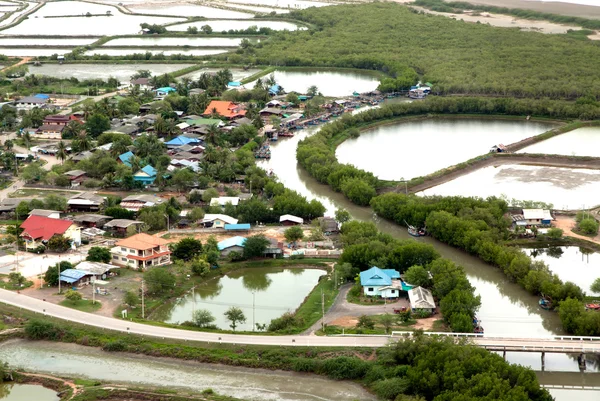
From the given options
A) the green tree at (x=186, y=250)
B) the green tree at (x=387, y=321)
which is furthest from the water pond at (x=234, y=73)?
the green tree at (x=387, y=321)

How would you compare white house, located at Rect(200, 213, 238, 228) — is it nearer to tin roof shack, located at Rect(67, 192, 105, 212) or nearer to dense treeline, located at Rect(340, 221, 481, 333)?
dense treeline, located at Rect(340, 221, 481, 333)

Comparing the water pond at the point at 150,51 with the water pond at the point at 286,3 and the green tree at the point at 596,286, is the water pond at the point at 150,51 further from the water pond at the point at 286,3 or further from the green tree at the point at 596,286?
the green tree at the point at 596,286

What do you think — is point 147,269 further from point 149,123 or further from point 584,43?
point 584,43

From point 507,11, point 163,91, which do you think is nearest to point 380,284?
point 163,91

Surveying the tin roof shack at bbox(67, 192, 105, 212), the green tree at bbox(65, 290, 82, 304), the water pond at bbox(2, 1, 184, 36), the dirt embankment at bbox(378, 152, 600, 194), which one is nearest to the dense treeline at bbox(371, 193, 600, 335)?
the dirt embankment at bbox(378, 152, 600, 194)

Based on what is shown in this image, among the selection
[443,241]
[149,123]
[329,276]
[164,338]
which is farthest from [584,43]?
[164,338]
